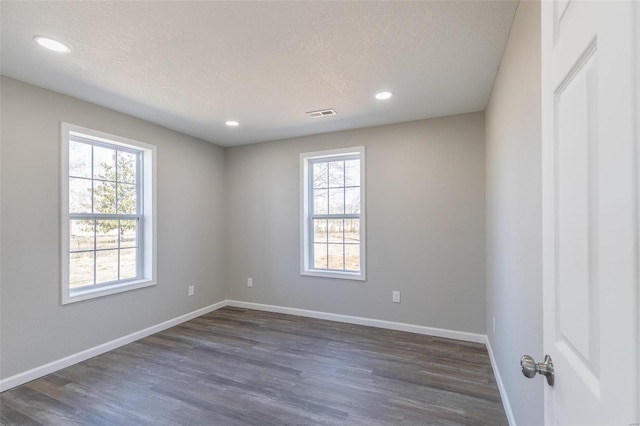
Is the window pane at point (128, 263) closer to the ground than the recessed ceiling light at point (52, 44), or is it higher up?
closer to the ground

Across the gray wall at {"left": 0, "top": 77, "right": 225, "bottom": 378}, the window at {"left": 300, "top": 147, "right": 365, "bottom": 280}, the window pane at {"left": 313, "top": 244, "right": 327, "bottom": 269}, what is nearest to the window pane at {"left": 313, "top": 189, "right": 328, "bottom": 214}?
the window at {"left": 300, "top": 147, "right": 365, "bottom": 280}

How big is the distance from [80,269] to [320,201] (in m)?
2.78

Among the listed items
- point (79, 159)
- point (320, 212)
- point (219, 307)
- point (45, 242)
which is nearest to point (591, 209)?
point (45, 242)

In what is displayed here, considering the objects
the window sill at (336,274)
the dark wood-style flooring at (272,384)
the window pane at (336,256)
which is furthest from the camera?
the window pane at (336,256)

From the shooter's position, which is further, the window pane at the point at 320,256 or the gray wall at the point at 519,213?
the window pane at the point at 320,256

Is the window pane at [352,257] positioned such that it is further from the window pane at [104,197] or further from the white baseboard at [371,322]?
the window pane at [104,197]

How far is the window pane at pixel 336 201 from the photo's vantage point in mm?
4141

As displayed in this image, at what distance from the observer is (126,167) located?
3.50 m

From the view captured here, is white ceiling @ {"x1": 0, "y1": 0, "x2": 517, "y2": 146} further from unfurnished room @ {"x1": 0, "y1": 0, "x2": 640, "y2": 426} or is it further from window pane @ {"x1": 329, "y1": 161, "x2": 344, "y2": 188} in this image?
window pane @ {"x1": 329, "y1": 161, "x2": 344, "y2": 188}

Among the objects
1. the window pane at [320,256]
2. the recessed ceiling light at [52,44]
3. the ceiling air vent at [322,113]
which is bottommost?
the window pane at [320,256]

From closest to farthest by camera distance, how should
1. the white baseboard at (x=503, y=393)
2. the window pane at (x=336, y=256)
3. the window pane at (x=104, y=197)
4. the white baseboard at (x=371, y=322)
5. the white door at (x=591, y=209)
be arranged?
the white door at (x=591, y=209)
the white baseboard at (x=503, y=393)
the window pane at (x=104, y=197)
the white baseboard at (x=371, y=322)
the window pane at (x=336, y=256)

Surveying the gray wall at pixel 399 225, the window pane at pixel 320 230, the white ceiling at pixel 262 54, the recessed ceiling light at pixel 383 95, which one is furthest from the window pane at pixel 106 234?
the recessed ceiling light at pixel 383 95

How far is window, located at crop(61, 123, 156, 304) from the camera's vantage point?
2.92 m

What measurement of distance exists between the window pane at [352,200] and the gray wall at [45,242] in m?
2.26
